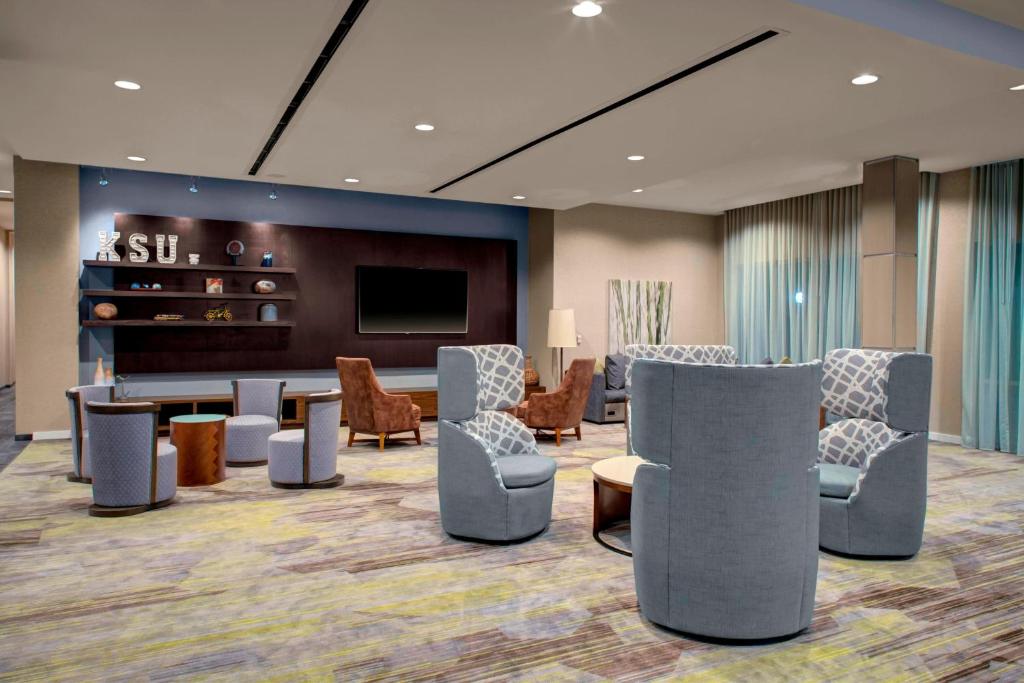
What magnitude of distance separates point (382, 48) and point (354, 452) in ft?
13.5

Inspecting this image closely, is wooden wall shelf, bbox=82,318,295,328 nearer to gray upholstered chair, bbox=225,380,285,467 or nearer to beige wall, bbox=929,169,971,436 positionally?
gray upholstered chair, bbox=225,380,285,467

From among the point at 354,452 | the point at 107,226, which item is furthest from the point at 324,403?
the point at 107,226

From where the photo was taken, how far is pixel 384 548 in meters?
3.83

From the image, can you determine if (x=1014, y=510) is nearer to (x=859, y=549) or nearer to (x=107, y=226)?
(x=859, y=549)

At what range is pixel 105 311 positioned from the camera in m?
7.05

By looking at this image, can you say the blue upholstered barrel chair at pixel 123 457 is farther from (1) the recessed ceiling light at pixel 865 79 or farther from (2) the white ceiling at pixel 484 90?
(1) the recessed ceiling light at pixel 865 79

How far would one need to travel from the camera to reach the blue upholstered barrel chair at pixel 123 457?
4324 millimetres

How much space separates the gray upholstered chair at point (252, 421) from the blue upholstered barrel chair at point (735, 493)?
4322mm

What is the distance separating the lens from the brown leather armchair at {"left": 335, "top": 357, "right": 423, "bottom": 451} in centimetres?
669

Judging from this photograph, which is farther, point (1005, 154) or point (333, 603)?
point (1005, 154)

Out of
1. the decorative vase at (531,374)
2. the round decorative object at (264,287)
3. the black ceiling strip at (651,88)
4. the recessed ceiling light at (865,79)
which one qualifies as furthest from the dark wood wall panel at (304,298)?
the recessed ceiling light at (865,79)

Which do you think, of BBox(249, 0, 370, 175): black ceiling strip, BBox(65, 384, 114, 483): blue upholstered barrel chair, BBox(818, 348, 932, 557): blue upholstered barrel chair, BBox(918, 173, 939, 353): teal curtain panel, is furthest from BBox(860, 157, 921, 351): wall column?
BBox(65, 384, 114, 483): blue upholstered barrel chair

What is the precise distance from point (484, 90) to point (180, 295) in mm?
4670

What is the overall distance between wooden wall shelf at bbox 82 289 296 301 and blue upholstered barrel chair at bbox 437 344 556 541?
4.48m
